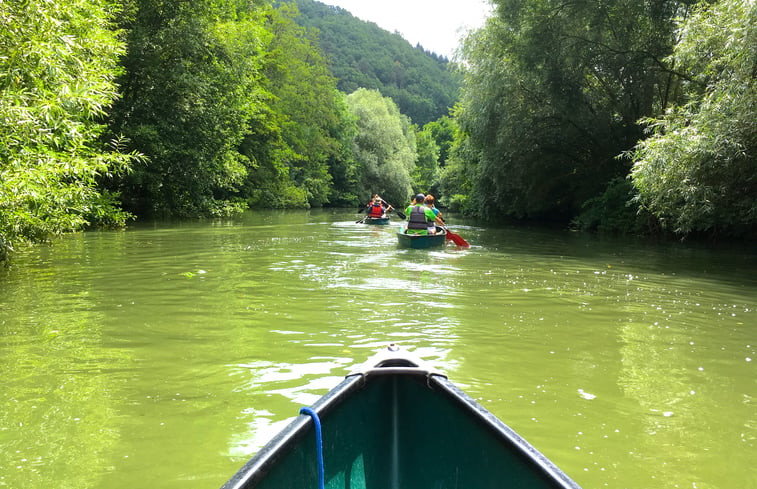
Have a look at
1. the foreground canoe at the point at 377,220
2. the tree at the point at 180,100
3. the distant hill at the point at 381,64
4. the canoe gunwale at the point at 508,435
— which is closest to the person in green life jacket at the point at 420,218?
the foreground canoe at the point at 377,220

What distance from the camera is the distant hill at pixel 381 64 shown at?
103312 millimetres

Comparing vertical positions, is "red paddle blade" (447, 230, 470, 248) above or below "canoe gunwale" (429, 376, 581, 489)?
above

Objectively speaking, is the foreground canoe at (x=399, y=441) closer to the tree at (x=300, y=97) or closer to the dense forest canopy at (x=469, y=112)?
the dense forest canopy at (x=469, y=112)

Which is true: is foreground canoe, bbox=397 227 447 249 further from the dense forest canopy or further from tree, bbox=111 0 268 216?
tree, bbox=111 0 268 216

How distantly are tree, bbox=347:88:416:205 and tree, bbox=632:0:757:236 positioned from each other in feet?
132

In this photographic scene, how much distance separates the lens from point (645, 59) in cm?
1844

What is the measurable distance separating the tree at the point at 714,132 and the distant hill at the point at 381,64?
8648 cm

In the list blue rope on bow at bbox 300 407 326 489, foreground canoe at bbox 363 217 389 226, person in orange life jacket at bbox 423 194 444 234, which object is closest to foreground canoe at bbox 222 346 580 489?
blue rope on bow at bbox 300 407 326 489

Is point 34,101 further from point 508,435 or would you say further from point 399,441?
point 508,435

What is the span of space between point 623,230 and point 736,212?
15.9 feet

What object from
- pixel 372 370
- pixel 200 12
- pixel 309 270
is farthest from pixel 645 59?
pixel 372 370

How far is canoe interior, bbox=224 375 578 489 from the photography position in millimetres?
2012

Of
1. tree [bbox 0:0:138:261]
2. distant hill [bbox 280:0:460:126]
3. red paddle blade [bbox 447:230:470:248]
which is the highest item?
distant hill [bbox 280:0:460:126]

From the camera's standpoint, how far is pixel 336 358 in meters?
4.80
